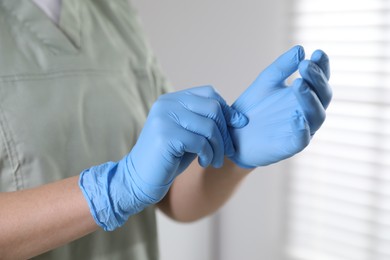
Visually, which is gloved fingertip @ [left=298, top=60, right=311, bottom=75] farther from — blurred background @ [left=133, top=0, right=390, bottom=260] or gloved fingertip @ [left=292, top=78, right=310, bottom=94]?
blurred background @ [left=133, top=0, right=390, bottom=260]

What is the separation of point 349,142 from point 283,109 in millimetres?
982

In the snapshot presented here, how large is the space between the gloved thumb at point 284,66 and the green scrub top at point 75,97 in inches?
12.8

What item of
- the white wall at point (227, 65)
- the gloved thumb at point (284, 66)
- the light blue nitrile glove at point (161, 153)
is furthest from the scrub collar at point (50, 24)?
the white wall at point (227, 65)

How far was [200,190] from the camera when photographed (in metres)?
0.95

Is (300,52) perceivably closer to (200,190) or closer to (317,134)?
(200,190)

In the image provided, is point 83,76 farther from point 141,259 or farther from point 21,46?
point 141,259

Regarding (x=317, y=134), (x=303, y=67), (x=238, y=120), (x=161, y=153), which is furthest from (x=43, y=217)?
(x=317, y=134)

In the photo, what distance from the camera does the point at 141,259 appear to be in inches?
39.3

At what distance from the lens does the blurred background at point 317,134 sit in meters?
1.52

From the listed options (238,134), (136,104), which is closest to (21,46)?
(136,104)

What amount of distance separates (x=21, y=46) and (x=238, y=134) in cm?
38

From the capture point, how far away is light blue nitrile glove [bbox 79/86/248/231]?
2.25 feet

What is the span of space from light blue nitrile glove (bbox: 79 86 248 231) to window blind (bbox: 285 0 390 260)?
2.93 ft

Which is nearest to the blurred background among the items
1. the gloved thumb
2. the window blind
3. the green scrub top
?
the window blind
